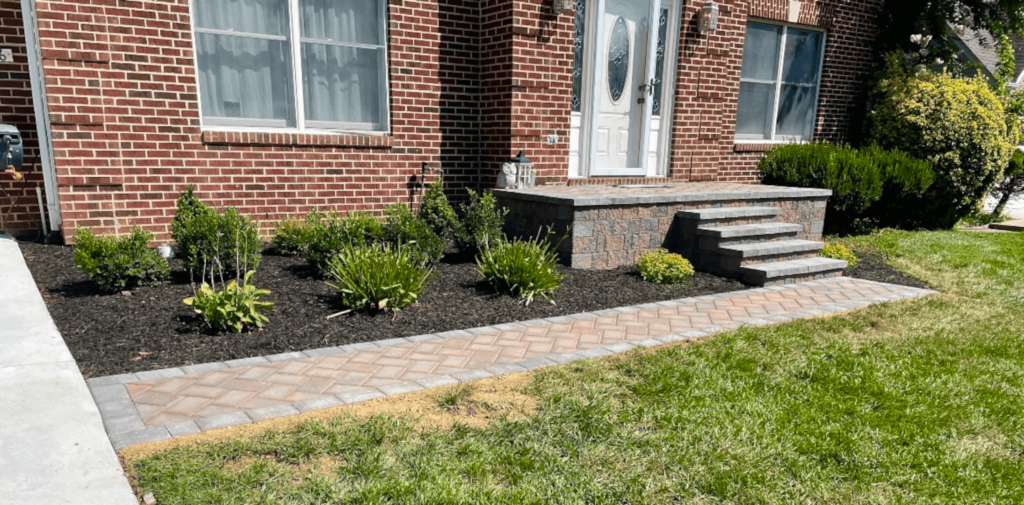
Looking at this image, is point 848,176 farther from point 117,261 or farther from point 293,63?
point 117,261

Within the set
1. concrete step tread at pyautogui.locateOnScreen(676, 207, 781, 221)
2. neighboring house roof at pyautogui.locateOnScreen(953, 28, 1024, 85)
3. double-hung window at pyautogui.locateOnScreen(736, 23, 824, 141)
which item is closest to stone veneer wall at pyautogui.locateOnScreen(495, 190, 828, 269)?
concrete step tread at pyautogui.locateOnScreen(676, 207, 781, 221)

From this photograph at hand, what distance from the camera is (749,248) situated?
6.60 m

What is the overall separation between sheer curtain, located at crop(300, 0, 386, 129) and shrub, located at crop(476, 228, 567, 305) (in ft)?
9.46

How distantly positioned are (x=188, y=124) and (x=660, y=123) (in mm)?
5970

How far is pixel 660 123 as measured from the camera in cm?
898

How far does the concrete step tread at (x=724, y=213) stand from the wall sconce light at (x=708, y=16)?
289cm

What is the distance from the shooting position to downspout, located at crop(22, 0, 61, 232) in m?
5.57

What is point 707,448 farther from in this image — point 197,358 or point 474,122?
point 474,122

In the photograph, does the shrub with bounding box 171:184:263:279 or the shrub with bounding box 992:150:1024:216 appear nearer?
the shrub with bounding box 171:184:263:279

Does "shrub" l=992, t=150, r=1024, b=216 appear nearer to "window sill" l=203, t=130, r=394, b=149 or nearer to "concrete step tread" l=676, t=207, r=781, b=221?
"concrete step tread" l=676, t=207, r=781, b=221

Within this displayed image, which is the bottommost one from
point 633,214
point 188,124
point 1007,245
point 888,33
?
point 1007,245

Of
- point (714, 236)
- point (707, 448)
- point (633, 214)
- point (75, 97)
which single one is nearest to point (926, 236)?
point (714, 236)

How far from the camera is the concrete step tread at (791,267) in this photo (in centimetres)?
637

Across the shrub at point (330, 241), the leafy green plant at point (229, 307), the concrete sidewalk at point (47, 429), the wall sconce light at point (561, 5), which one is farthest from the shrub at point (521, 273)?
the wall sconce light at point (561, 5)
